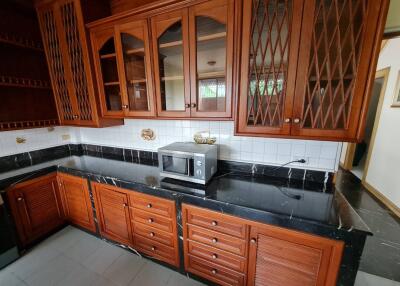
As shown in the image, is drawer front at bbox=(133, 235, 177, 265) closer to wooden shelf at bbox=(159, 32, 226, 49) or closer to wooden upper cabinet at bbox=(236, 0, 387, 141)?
wooden upper cabinet at bbox=(236, 0, 387, 141)

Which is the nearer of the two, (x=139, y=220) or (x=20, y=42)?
(x=139, y=220)

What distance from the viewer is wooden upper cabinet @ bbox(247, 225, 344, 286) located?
999mm

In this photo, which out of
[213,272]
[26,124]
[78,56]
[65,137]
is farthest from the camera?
[65,137]

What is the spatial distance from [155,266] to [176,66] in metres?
1.80

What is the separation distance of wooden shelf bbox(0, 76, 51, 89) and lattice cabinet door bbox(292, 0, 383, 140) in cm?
252

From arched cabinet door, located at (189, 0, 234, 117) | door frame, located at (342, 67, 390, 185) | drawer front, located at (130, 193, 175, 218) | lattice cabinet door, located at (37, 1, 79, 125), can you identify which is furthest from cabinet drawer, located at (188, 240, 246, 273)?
door frame, located at (342, 67, 390, 185)

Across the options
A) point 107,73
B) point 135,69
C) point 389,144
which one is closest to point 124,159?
point 107,73

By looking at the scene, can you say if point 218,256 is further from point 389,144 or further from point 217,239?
point 389,144

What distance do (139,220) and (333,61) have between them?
185 centimetres

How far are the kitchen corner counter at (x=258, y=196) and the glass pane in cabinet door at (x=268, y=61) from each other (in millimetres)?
519

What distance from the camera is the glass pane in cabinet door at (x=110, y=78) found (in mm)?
1667

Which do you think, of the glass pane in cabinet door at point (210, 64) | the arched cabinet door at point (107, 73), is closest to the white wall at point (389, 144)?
the glass pane in cabinet door at point (210, 64)

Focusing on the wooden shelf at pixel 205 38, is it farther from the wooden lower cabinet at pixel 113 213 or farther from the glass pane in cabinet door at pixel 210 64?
the wooden lower cabinet at pixel 113 213

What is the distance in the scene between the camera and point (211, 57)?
1312 millimetres
